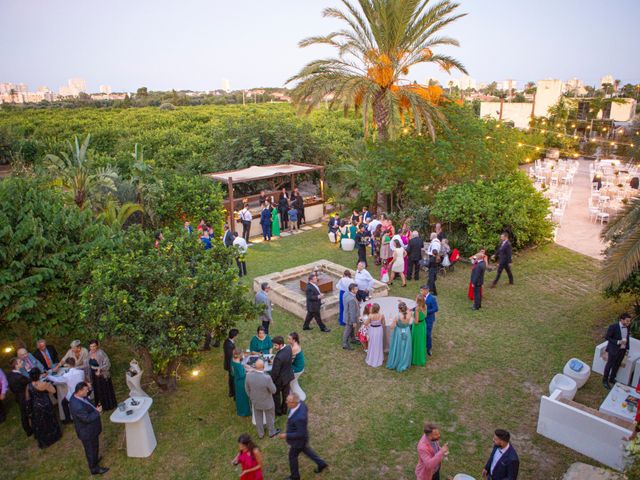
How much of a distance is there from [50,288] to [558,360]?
10060 mm

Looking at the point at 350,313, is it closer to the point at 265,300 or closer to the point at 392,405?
the point at 265,300

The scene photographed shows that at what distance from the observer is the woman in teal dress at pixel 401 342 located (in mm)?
8836

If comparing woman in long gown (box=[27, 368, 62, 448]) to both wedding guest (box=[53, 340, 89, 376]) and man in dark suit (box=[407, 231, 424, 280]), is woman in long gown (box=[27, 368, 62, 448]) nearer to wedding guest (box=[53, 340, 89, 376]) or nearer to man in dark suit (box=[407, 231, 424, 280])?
wedding guest (box=[53, 340, 89, 376])

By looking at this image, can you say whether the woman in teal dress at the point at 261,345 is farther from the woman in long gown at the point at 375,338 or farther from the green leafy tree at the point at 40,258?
the green leafy tree at the point at 40,258

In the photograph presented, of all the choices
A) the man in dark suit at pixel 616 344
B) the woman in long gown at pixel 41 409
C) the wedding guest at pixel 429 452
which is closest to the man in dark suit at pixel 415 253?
the man in dark suit at pixel 616 344

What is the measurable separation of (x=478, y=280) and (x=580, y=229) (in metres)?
9.18

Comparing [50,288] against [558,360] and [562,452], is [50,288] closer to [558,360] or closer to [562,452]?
[562,452]

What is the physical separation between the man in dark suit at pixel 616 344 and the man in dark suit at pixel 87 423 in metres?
8.65

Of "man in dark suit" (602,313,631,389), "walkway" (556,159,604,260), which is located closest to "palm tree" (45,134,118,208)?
"man in dark suit" (602,313,631,389)

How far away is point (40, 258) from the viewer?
8242mm

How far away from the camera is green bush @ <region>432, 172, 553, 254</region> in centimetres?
1445

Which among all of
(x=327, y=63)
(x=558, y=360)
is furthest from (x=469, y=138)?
(x=558, y=360)

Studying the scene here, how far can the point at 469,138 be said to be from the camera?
1688 centimetres

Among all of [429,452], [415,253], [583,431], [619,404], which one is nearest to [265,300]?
[429,452]
